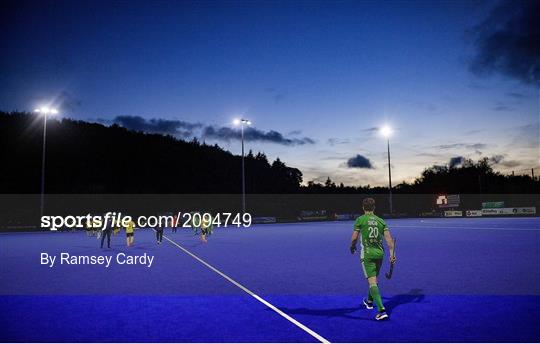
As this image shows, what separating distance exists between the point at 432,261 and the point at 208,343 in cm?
982

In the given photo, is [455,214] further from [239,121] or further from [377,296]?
[377,296]

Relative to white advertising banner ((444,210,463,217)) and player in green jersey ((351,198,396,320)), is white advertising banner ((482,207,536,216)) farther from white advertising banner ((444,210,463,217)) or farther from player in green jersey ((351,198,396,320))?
player in green jersey ((351,198,396,320))

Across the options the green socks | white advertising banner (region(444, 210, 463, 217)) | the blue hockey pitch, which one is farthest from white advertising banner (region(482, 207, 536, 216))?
the green socks

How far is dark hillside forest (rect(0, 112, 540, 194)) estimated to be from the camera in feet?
251

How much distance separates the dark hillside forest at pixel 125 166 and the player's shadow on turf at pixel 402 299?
7488cm

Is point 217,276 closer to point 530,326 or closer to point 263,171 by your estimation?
point 530,326

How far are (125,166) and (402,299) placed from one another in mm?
92025

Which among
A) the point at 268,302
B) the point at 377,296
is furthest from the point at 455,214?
the point at 377,296

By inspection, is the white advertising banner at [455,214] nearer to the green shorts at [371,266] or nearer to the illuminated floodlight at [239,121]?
the illuminated floodlight at [239,121]

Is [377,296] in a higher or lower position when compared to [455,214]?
higher

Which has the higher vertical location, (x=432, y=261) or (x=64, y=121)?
(x=64, y=121)

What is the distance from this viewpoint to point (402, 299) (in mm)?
7742

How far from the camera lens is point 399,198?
96.9m

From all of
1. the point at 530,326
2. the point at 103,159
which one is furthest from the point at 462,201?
the point at 530,326
